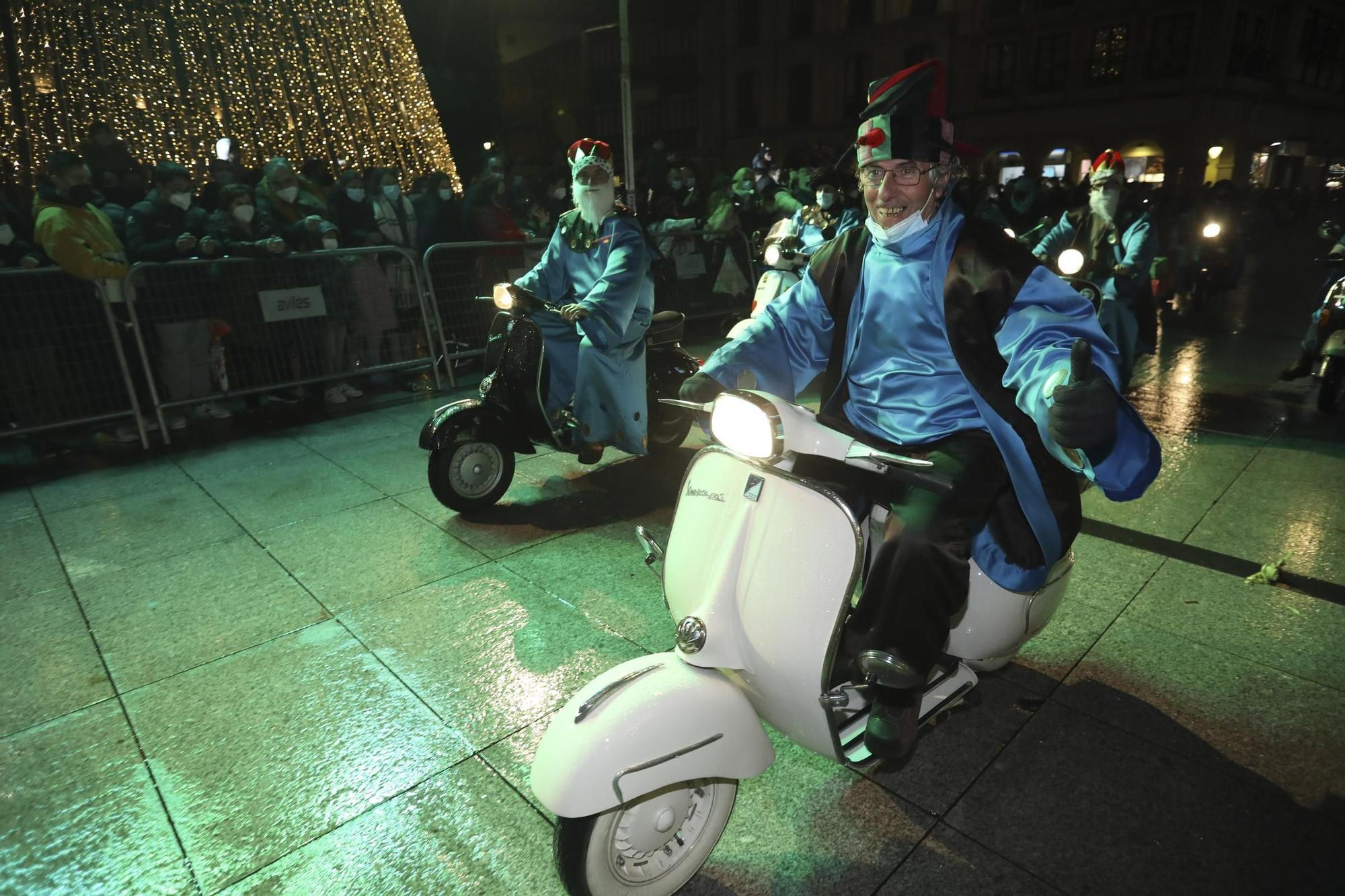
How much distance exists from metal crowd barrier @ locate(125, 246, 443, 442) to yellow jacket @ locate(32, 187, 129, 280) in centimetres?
18

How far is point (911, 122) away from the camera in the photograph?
6.99ft

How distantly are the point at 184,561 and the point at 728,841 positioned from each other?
343 centimetres

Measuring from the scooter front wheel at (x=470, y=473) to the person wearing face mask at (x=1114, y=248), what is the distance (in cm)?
477

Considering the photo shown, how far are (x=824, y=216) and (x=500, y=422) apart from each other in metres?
4.89

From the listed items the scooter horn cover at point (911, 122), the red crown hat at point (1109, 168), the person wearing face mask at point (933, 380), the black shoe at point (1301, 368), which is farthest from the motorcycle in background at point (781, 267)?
the black shoe at point (1301, 368)

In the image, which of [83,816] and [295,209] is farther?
[295,209]

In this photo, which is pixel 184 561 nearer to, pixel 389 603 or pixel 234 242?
pixel 389 603

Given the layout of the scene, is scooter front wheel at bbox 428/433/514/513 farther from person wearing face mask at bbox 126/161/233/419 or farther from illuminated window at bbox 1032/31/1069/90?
illuminated window at bbox 1032/31/1069/90

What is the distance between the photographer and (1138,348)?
21.2ft

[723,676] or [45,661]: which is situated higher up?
[723,676]

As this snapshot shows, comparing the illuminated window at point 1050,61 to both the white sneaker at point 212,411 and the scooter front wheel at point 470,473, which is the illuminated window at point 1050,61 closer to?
the white sneaker at point 212,411

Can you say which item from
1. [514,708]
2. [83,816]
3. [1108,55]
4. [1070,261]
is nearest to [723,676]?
[514,708]

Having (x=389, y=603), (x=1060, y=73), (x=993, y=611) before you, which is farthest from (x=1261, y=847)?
(x=1060, y=73)

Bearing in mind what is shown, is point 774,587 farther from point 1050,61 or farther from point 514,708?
point 1050,61
